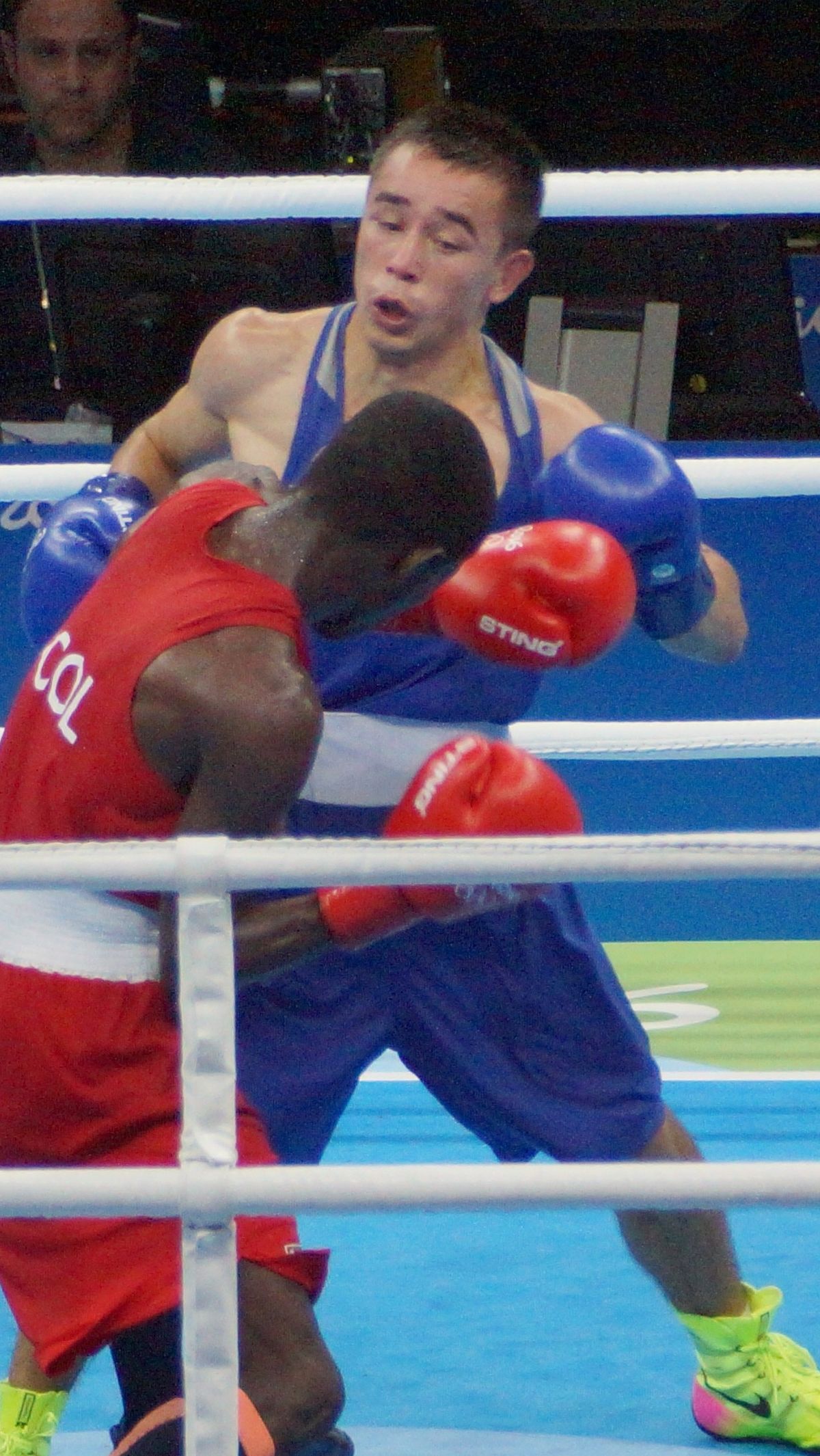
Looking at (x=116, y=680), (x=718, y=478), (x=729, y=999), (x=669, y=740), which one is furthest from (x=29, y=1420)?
(x=729, y=999)

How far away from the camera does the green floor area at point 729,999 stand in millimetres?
2867

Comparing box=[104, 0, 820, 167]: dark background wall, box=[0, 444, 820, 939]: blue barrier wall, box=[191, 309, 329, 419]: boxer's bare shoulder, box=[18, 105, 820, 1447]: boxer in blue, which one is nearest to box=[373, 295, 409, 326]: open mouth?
box=[18, 105, 820, 1447]: boxer in blue

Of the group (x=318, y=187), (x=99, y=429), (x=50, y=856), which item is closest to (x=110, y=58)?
(x=99, y=429)

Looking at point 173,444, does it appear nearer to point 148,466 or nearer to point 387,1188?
point 148,466

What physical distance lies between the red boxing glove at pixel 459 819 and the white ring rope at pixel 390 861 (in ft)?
0.74

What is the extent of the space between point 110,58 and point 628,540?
2304 millimetres

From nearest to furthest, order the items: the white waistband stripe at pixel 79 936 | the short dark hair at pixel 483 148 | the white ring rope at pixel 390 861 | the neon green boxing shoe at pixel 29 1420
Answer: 1. the white ring rope at pixel 390 861
2. the white waistband stripe at pixel 79 936
3. the neon green boxing shoe at pixel 29 1420
4. the short dark hair at pixel 483 148

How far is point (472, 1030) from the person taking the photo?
180 cm

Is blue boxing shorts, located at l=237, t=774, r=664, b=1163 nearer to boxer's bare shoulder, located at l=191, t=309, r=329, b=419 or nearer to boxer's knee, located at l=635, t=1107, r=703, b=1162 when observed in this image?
boxer's knee, located at l=635, t=1107, r=703, b=1162

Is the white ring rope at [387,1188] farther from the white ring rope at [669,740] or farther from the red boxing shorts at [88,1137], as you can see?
the white ring rope at [669,740]

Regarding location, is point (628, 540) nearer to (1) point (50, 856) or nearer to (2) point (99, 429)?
(1) point (50, 856)

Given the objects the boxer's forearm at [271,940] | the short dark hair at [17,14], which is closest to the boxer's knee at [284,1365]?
the boxer's forearm at [271,940]

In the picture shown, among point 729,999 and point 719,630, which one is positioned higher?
point 719,630

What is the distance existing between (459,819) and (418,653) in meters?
0.41
